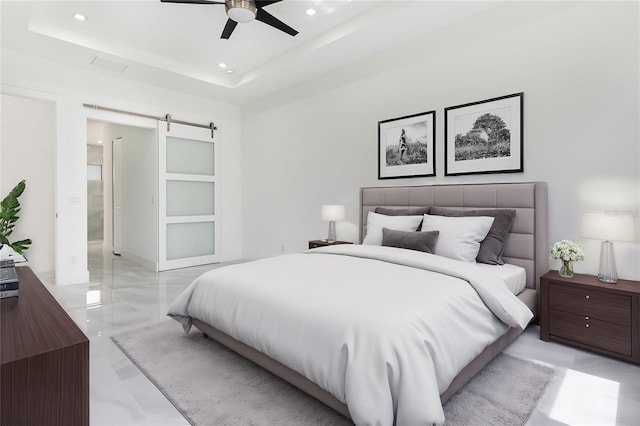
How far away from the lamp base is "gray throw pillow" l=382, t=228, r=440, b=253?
1.15m

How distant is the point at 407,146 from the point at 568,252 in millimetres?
1867

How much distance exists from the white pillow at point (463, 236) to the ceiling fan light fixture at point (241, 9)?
8.28ft

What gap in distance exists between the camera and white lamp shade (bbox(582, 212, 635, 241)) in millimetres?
2305

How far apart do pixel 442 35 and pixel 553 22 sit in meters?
0.97

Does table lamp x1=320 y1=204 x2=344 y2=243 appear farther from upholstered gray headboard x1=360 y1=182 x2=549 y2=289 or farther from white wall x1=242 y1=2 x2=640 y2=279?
upholstered gray headboard x1=360 y1=182 x2=549 y2=289

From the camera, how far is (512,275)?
258 cm

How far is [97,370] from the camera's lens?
2.14 metres

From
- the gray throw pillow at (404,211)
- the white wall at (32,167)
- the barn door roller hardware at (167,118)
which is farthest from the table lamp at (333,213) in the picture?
the white wall at (32,167)

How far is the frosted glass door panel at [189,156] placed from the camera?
17.5 feet

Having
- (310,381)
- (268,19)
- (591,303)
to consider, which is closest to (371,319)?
(310,381)

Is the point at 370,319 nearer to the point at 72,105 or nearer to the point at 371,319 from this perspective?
the point at 371,319

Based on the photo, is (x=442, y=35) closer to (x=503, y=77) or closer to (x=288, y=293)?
(x=503, y=77)

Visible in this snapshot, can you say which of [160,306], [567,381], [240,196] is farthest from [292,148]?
[567,381]

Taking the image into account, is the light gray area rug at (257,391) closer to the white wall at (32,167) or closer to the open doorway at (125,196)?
the open doorway at (125,196)
